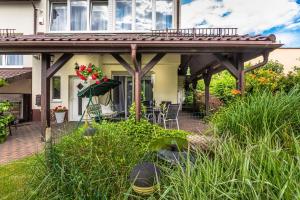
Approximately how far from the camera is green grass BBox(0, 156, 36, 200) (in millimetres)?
3143

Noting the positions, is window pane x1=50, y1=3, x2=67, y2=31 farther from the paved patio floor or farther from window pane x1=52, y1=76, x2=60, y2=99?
the paved patio floor

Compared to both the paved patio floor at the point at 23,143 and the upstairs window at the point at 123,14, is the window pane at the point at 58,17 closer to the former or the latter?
the upstairs window at the point at 123,14

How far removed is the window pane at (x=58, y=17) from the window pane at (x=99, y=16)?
1.58 m

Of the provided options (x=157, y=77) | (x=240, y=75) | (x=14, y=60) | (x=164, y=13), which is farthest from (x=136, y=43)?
(x=14, y=60)

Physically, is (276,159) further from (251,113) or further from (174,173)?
(251,113)

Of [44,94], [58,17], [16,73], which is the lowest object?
[44,94]

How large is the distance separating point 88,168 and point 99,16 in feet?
38.8

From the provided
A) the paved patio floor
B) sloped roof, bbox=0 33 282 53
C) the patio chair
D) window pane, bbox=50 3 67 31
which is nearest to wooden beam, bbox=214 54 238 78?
sloped roof, bbox=0 33 282 53

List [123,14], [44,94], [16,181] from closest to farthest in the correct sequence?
[16,181] → [44,94] → [123,14]

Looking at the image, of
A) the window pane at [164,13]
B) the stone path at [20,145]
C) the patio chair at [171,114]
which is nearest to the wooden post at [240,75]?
the patio chair at [171,114]

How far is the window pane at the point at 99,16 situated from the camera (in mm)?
13273

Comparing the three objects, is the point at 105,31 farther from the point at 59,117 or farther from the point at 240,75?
the point at 240,75

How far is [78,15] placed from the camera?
13.3 meters

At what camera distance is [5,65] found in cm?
1414
